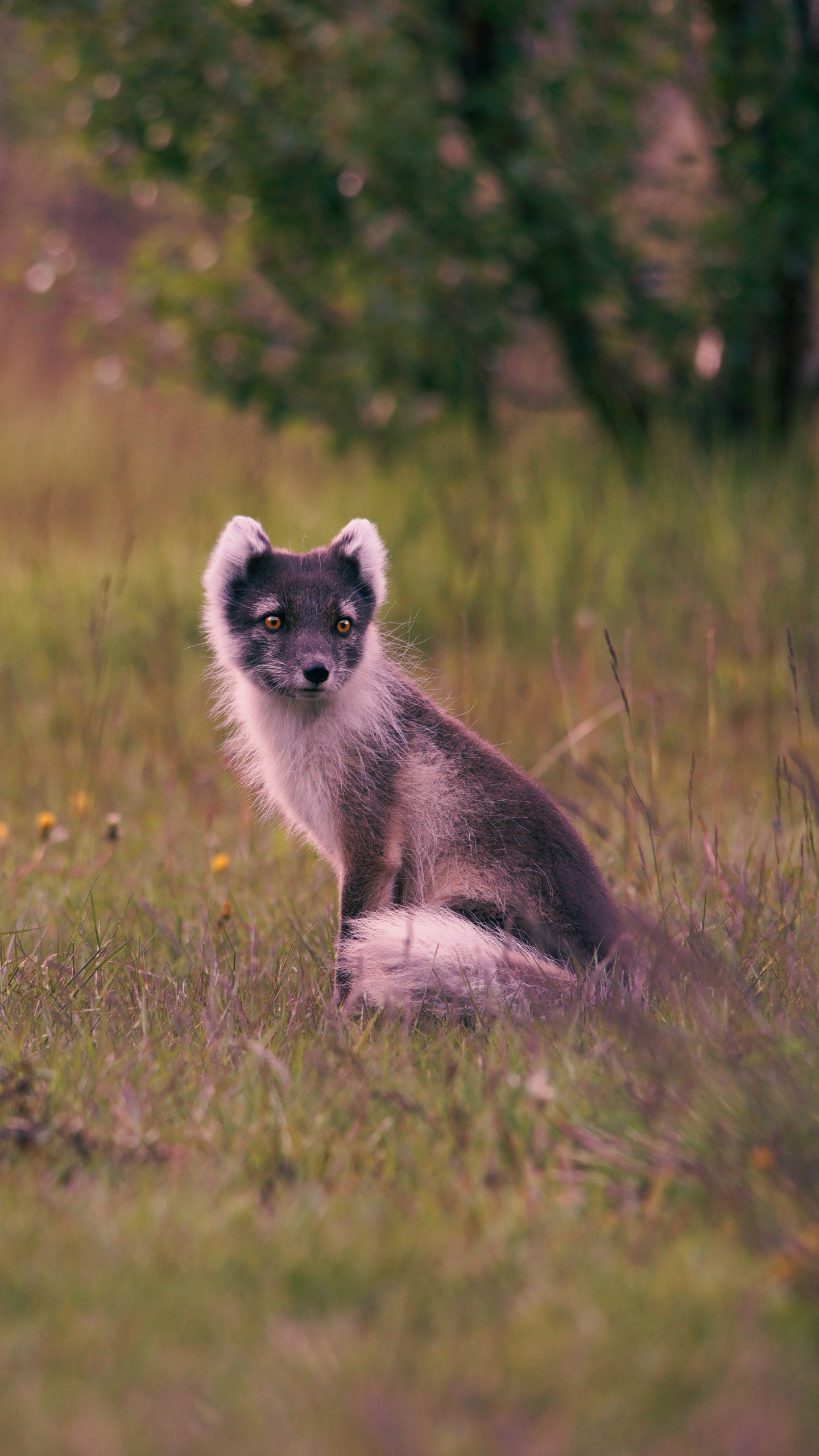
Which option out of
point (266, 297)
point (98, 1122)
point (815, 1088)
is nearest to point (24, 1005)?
point (98, 1122)

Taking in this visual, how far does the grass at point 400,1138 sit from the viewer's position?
224cm

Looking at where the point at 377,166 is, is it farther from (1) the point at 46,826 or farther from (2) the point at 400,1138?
(2) the point at 400,1138

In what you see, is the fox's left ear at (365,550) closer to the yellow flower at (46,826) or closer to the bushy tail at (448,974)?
the bushy tail at (448,974)

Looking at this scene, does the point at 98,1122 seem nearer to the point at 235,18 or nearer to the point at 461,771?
the point at 461,771

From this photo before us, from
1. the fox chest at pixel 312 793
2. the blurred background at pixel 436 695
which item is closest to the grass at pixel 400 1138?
the blurred background at pixel 436 695

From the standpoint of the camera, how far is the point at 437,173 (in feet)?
26.8

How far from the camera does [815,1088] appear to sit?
3072 millimetres

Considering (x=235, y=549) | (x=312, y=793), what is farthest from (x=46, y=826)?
(x=235, y=549)

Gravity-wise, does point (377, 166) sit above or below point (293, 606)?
above

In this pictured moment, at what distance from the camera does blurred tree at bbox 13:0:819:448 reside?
8141 mm

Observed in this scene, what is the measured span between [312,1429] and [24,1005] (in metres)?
2.19

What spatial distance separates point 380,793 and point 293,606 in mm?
681

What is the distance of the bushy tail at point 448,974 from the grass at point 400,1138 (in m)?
0.09

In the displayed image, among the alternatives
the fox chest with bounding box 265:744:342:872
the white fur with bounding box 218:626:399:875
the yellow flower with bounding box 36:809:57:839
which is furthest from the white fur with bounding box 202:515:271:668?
the yellow flower with bounding box 36:809:57:839
